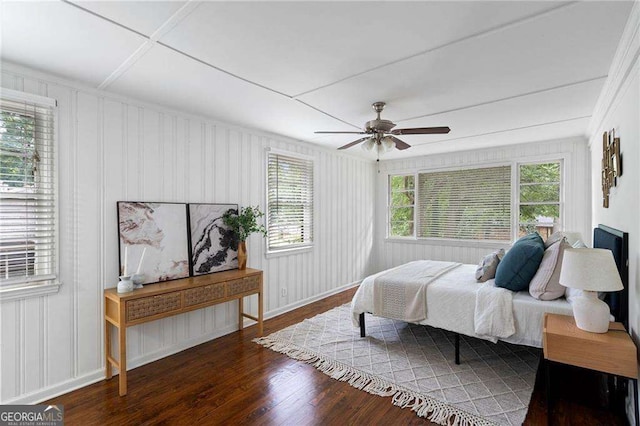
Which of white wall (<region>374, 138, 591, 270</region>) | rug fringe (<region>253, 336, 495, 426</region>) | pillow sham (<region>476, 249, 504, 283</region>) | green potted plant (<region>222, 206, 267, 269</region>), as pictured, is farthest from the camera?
white wall (<region>374, 138, 591, 270</region>)

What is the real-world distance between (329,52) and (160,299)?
2.43 m

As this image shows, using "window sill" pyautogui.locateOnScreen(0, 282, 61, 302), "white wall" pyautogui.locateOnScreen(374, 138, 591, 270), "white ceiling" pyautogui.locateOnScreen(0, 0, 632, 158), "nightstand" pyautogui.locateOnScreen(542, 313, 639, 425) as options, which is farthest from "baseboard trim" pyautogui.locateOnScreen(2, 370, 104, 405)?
"white wall" pyautogui.locateOnScreen(374, 138, 591, 270)

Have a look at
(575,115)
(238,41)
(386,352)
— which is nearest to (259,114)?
(238,41)

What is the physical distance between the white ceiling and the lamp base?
5.44 ft

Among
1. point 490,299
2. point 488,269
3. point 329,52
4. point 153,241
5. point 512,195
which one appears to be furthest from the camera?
point 512,195

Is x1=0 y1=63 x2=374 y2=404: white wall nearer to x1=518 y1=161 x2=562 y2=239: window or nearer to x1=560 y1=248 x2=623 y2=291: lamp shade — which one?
x1=560 y1=248 x2=623 y2=291: lamp shade

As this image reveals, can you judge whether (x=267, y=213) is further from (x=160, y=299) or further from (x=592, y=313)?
(x=592, y=313)

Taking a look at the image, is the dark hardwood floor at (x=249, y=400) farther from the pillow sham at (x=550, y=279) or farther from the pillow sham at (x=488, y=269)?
the pillow sham at (x=488, y=269)

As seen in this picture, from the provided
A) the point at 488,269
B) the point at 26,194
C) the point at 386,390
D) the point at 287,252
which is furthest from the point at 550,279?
the point at 26,194

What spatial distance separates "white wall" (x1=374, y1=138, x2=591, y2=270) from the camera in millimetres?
4453

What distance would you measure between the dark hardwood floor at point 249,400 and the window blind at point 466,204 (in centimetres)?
286

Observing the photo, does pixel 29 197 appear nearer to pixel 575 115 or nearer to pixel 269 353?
pixel 269 353

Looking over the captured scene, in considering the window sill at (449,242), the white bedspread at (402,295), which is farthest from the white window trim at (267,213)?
the window sill at (449,242)

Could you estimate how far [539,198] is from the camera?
4828mm
